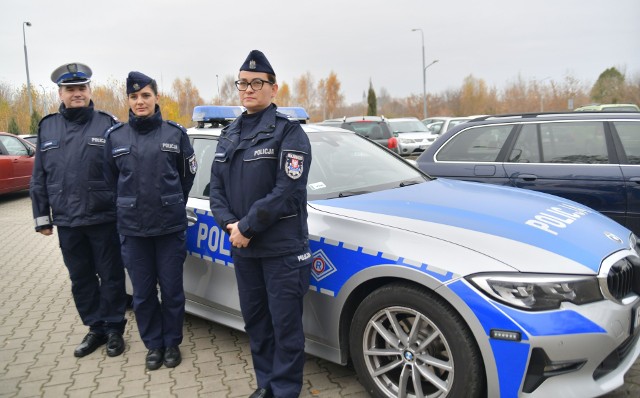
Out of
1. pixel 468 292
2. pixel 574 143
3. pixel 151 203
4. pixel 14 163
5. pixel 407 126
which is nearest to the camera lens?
pixel 468 292

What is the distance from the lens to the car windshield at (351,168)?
3.24 m

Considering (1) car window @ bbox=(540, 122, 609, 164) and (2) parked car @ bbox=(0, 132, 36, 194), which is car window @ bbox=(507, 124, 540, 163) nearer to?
(1) car window @ bbox=(540, 122, 609, 164)

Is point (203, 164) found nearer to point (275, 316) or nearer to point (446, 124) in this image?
point (275, 316)

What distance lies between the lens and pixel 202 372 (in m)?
3.30

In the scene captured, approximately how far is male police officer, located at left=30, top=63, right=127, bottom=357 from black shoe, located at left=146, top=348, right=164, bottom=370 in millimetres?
366

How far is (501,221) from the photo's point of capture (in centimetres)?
262

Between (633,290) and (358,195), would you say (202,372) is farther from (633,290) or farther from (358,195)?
(633,290)

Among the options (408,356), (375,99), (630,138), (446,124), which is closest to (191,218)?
(408,356)

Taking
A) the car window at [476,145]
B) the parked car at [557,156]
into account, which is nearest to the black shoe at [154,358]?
the parked car at [557,156]

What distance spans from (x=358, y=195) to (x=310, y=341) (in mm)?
940

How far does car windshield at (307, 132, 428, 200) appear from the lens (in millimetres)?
3236

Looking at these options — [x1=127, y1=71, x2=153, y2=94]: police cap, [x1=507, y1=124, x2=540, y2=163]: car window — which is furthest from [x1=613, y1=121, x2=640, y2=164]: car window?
[x1=127, y1=71, x2=153, y2=94]: police cap

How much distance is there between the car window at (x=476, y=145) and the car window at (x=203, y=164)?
8.41 ft

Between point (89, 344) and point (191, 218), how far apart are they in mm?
1231
